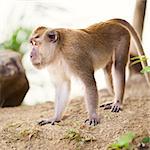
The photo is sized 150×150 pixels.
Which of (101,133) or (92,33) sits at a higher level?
(92,33)

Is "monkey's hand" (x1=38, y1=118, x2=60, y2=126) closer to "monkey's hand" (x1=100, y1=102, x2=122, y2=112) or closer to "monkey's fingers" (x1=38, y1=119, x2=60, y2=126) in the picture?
"monkey's fingers" (x1=38, y1=119, x2=60, y2=126)

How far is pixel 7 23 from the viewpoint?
21.6 ft

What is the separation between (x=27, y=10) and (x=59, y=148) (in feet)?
10.5

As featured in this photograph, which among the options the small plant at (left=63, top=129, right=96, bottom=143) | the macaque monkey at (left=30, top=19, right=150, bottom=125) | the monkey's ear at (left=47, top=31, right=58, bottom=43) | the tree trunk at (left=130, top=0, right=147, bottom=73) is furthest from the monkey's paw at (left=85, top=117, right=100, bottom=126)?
the tree trunk at (left=130, top=0, right=147, bottom=73)

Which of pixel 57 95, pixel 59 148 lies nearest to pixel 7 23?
pixel 57 95

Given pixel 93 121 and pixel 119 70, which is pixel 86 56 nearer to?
pixel 119 70

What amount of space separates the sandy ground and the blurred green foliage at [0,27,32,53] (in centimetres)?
162

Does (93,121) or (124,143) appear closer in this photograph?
(124,143)

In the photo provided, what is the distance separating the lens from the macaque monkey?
4.10 m

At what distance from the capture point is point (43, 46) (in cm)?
414

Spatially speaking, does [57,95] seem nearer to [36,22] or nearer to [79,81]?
[79,81]

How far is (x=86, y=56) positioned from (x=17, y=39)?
211 centimetres

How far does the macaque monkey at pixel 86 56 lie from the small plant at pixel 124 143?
0.54 metres

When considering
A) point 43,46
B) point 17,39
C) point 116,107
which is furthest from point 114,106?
point 17,39
